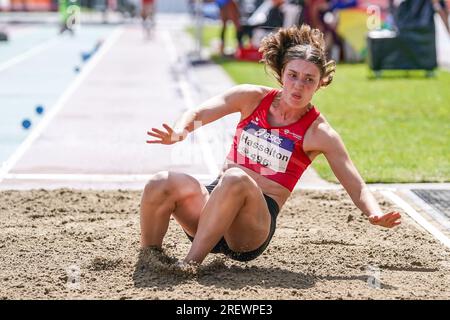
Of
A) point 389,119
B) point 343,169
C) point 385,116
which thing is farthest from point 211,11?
point 343,169

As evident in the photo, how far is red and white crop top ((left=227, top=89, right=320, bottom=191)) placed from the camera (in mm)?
5766

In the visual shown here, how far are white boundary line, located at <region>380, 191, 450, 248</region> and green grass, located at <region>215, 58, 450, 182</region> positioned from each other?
66 cm

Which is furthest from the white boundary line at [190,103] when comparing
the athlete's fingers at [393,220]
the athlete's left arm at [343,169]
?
the athlete's fingers at [393,220]

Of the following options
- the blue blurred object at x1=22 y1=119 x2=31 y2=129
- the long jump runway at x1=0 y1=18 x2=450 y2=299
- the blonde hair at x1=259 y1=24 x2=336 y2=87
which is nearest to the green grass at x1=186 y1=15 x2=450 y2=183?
the long jump runway at x1=0 y1=18 x2=450 y2=299

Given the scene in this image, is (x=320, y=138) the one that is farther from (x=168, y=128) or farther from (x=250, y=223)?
(x=168, y=128)

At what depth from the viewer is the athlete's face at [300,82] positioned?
5.69m

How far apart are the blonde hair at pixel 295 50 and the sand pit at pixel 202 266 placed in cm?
123

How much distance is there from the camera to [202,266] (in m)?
5.67

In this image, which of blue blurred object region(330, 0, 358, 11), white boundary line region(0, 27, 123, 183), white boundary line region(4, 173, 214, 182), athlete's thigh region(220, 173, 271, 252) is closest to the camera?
athlete's thigh region(220, 173, 271, 252)

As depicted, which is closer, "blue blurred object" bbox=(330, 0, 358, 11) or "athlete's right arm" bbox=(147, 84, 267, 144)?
"athlete's right arm" bbox=(147, 84, 267, 144)

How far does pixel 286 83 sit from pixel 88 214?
98.2 inches

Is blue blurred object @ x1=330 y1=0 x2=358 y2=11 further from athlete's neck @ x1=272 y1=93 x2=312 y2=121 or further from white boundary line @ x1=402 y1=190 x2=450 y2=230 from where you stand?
athlete's neck @ x1=272 y1=93 x2=312 y2=121

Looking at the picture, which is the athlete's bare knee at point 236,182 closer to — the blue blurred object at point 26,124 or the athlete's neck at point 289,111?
the athlete's neck at point 289,111

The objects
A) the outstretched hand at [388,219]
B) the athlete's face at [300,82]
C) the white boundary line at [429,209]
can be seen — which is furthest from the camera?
the white boundary line at [429,209]
